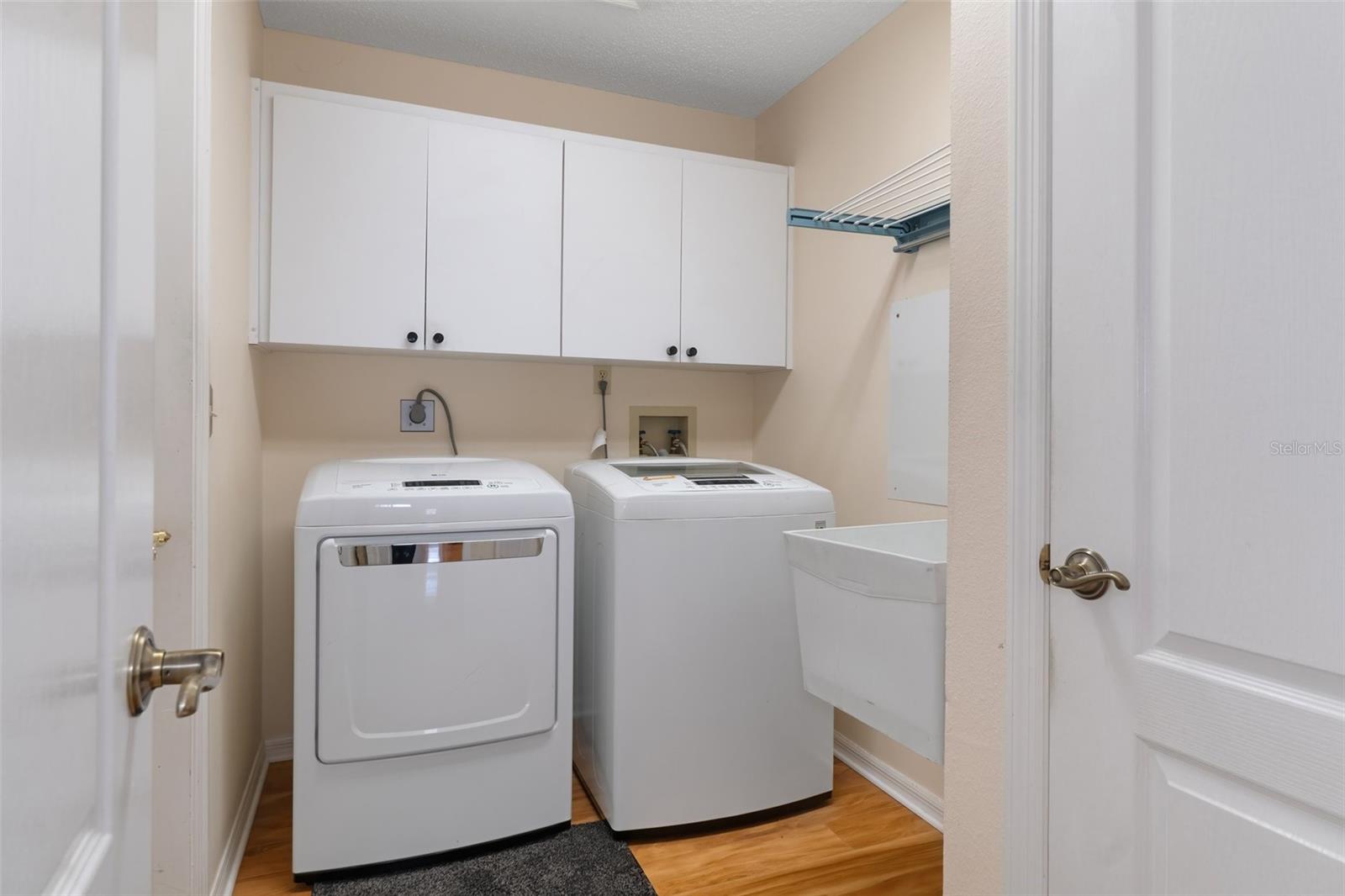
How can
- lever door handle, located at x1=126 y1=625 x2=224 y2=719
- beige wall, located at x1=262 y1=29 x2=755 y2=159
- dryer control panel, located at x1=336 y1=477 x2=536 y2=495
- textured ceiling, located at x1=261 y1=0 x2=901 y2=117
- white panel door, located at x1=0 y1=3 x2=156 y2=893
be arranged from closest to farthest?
white panel door, located at x1=0 y1=3 x2=156 y2=893, lever door handle, located at x1=126 y1=625 x2=224 y2=719, dryer control panel, located at x1=336 y1=477 x2=536 y2=495, textured ceiling, located at x1=261 y1=0 x2=901 y2=117, beige wall, located at x1=262 y1=29 x2=755 y2=159

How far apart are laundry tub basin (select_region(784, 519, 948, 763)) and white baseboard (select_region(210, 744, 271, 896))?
1.40 m

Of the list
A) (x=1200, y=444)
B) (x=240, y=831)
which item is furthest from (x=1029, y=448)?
(x=240, y=831)

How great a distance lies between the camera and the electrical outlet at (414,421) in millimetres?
2439

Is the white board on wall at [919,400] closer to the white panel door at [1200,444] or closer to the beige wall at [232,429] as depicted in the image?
the white panel door at [1200,444]

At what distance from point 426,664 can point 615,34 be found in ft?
6.44

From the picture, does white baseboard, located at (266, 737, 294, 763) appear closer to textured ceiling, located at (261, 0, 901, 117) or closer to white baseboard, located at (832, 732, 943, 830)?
white baseboard, located at (832, 732, 943, 830)

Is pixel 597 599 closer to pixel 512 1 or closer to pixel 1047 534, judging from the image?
pixel 1047 534

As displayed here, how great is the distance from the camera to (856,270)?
2318 millimetres

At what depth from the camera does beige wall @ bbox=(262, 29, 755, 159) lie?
2.30 metres

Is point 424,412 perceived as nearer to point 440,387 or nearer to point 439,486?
point 440,387

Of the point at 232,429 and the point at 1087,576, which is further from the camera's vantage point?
the point at 232,429

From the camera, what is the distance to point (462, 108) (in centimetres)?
249

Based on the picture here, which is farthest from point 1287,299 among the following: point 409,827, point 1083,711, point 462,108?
point 462,108

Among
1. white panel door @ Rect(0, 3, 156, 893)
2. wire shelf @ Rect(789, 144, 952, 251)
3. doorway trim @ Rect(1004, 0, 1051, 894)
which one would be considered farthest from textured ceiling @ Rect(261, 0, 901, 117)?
white panel door @ Rect(0, 3, 156, 893)
